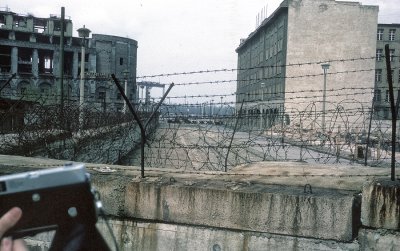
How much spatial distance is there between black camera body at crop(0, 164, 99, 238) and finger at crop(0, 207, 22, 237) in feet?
0.05

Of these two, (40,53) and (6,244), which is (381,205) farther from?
(40,53)

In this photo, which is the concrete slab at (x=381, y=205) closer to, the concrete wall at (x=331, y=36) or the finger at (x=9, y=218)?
the finger at (x=9, y=218)

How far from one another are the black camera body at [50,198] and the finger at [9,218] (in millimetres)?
15

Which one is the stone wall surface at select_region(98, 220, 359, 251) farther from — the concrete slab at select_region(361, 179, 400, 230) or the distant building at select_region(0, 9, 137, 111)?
the distant building at select_region(0, 9, 137, 111)

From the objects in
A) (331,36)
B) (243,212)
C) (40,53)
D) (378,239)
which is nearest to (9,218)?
(243,212)

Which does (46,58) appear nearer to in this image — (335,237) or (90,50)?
(90,50)

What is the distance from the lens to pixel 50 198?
1.43 metres

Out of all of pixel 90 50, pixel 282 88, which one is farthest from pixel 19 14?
pixel 282 88

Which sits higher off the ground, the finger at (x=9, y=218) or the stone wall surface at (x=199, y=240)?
the finger at (x=9, y=218)

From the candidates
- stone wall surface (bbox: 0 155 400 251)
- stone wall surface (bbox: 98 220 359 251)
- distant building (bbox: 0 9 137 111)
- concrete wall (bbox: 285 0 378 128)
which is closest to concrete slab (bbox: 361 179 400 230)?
stone wall surface (bbox: 0 155 400 251)

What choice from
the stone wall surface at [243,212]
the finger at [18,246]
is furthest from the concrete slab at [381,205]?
the finger at [18,246]

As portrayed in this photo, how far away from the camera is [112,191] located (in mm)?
Answer: 4004

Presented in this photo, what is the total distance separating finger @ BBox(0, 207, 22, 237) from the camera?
1434 mm

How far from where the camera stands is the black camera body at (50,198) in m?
1.41
